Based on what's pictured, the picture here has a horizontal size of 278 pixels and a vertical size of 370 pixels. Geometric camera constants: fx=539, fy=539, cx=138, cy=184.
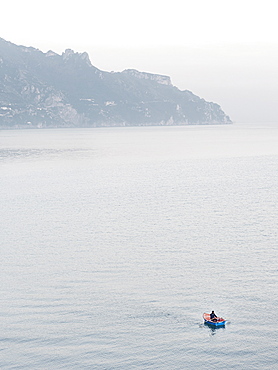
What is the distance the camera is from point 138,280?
67000 millimetres

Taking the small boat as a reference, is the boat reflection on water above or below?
below

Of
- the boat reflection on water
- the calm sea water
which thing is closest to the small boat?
the boat reflection on water

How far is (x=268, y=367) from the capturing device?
4694 centimetres

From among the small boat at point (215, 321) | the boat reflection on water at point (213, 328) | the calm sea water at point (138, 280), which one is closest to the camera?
the calm sea water at point (138, 280)

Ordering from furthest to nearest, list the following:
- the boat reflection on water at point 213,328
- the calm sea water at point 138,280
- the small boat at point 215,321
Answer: the small boat at point 215,321 < the boat reflection on water at point 213,328 < the calm sea water at point 138,280

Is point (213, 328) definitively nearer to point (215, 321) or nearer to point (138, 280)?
point (215, 321)

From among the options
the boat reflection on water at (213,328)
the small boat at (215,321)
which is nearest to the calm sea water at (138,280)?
the boat reflection on water at (213,328)

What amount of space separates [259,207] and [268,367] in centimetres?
6644

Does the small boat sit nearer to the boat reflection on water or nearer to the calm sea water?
the boat reflection on water

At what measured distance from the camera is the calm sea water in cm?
4997

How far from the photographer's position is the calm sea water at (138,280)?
4997 cm

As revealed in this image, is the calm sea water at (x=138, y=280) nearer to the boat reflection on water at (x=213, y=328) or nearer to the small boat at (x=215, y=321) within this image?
the boat reflection on water at (x=213, y=328)

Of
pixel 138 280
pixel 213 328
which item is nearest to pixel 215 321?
pixel 213 328

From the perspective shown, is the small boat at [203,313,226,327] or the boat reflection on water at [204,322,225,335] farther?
the small boat at [203,313,226,327]
